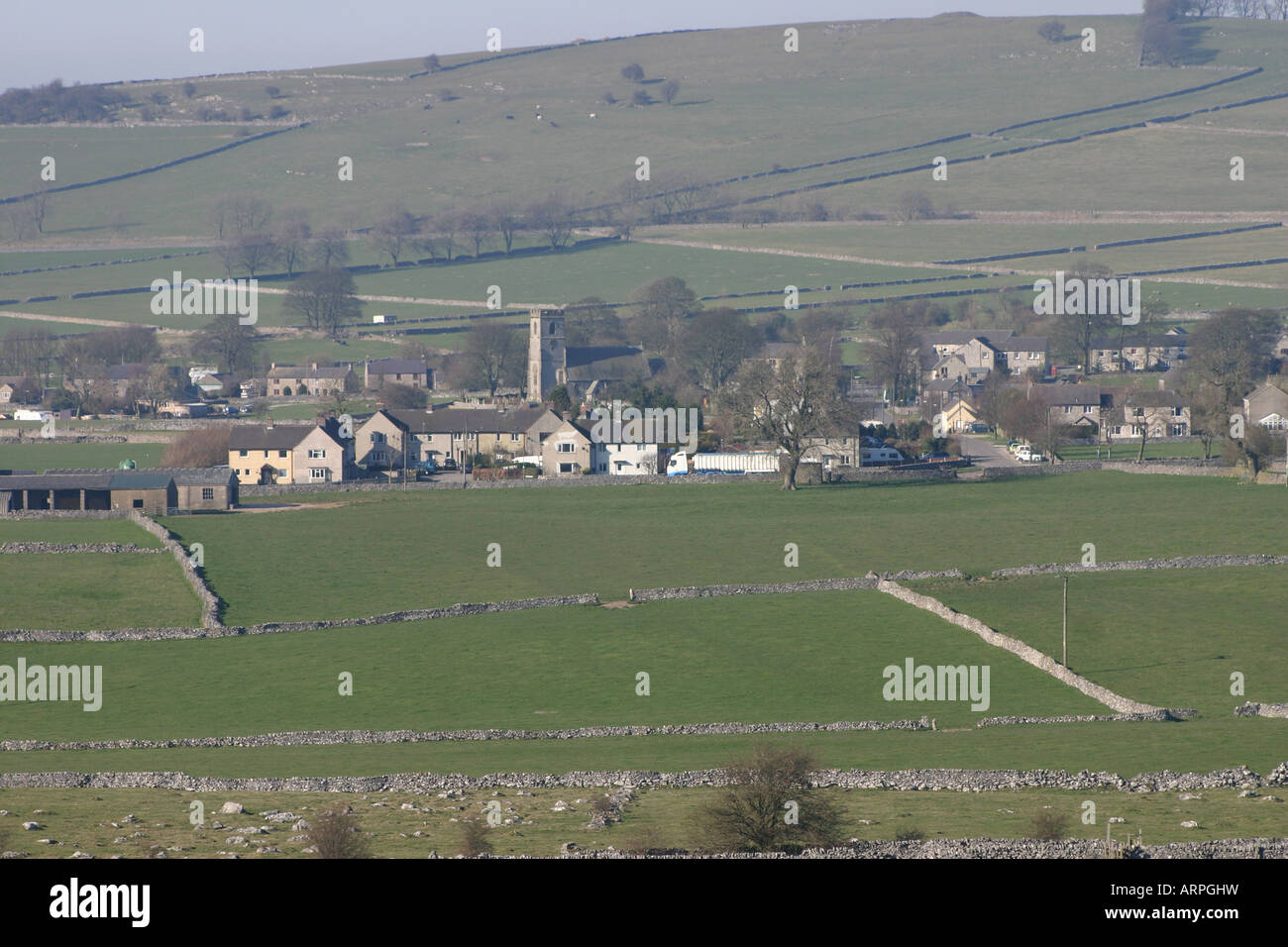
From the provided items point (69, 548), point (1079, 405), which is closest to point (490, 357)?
point (1079, 405)

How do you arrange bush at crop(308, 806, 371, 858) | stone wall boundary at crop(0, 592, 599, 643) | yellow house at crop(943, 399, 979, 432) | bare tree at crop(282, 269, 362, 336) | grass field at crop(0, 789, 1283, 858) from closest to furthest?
bush at crop(308, 806, 371, 858)
grass field at crop(0, 789, 1283, 858)
stone wall boundary at crop(0, 592, 599, 643)
yellow house at crop(943, 399, 979, 432)
bare tree at crop(282, 269, 362, 336)

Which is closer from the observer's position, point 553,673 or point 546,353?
point 553,673

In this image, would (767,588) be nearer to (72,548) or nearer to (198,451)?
(72,548)

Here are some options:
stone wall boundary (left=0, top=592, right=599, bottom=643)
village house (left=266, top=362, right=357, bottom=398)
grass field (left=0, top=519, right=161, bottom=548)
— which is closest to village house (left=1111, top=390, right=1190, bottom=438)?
stone wall boundary (left=0, top=592, right=599, bottom=643)

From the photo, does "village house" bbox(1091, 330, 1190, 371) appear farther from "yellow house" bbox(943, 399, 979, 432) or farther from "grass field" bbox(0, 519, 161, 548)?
"grass field" bbox(0, 519, 161, 548)
